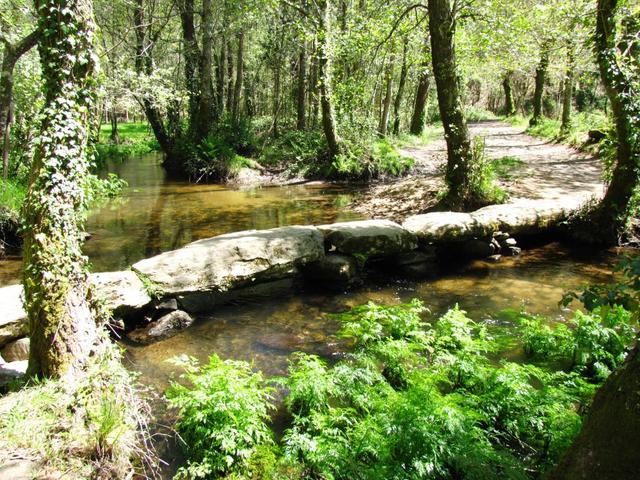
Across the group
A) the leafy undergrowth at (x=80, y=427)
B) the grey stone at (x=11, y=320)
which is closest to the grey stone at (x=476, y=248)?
the leafy undergrowth at (x=80, y=427)

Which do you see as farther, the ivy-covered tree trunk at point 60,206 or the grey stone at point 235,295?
Result: the grey stone at point 235,295

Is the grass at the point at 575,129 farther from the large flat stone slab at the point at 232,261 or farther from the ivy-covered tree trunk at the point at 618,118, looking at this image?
the large flat stone slab at the point at 232,261

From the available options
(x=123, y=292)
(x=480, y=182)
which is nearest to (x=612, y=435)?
(x=123, y=292)

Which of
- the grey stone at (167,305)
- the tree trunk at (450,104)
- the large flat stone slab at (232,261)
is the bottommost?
the grey stone at (167,305)

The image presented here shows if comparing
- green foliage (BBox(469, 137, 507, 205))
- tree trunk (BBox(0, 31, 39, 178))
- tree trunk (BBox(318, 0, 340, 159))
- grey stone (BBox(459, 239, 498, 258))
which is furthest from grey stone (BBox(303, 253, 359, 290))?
tree trunk (BBox(318, 0, 340, 159))

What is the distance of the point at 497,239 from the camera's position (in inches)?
376

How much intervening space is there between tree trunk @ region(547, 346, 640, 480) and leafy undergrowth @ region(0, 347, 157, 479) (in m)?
3.14

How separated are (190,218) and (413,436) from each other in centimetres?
996

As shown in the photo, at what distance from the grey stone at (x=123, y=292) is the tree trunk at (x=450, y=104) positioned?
7.35 meters

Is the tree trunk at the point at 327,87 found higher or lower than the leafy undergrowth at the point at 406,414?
higher

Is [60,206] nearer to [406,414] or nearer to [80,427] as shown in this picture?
[80,427]

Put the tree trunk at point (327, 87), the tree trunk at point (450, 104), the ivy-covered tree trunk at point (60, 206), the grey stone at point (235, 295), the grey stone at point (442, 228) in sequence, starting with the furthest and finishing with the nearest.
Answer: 1. the tree trunk at point (327, 87)
2. the tree trunk at point (450, 104)
3. the grey stone at point (442, 228)
4. the grey stone at point (235, 295)
5. the ivy-covered tree trunk at point (60, 206)

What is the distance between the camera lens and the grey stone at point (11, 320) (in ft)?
16.8

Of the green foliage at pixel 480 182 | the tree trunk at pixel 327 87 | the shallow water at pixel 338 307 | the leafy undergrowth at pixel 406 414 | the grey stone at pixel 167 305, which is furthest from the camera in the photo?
the tree trunk at pixel 327 87
